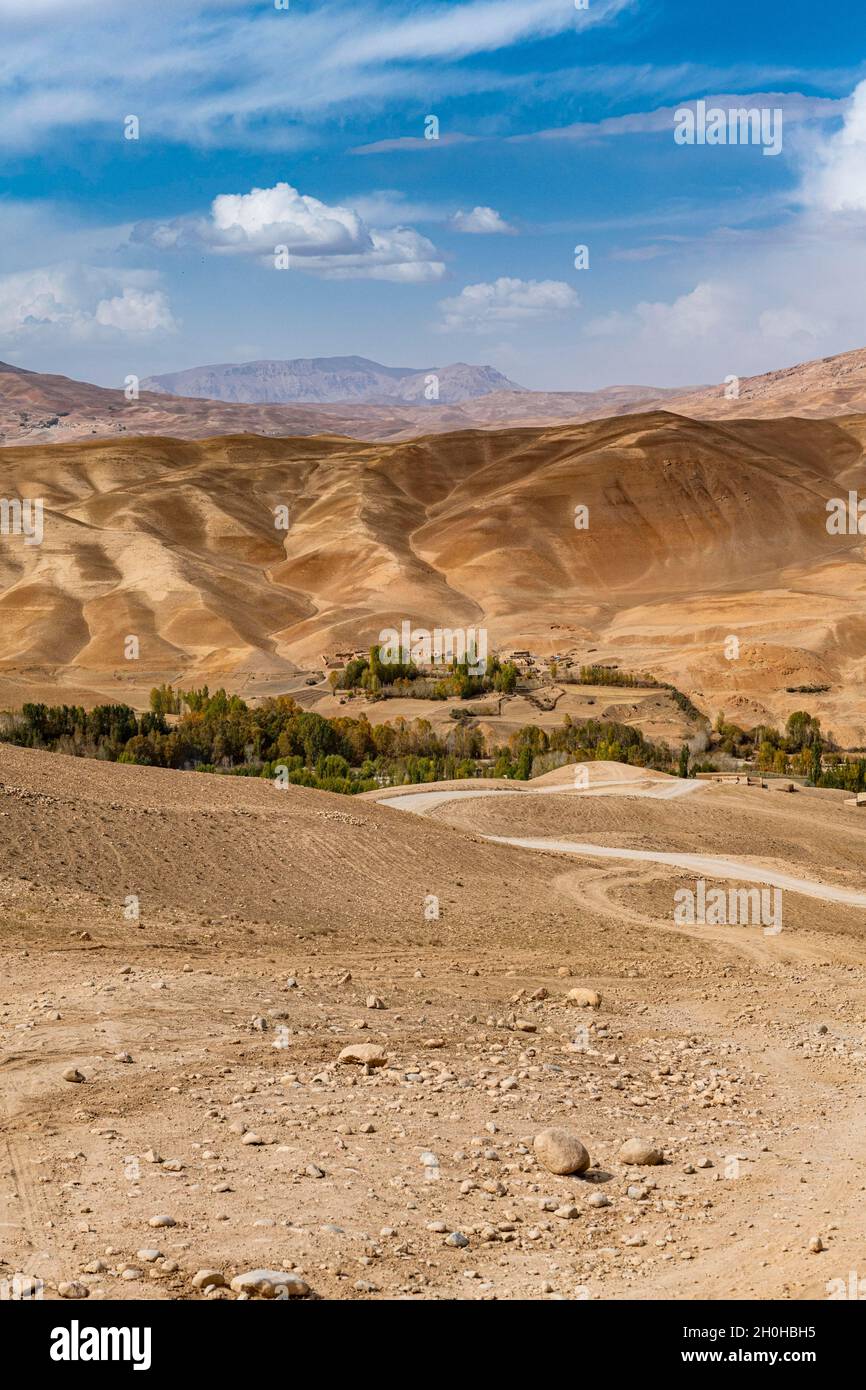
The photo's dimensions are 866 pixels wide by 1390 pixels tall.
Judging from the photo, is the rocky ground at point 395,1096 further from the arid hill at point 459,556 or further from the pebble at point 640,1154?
the arid hill at point 459,556

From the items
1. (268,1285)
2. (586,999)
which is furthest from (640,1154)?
(586,999)

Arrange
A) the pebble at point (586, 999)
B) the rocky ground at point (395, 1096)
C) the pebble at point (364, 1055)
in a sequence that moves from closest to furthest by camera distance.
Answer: the rocky ground at point (395, 1096) < the pebble at point (364, 1055) < the pebble at point (586, 999)

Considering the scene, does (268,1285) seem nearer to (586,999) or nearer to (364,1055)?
(364,1055)

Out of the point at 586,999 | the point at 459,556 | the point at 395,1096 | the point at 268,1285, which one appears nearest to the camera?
the point at 268,1285

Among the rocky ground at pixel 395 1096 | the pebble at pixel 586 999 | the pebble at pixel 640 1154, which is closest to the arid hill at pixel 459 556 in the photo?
the rocky ground at pixel 395 1096

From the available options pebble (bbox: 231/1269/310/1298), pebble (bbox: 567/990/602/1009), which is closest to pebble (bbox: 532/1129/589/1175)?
pebble (bbox: 231/1269/310/1298)

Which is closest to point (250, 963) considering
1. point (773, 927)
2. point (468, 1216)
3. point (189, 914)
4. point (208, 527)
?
point (189, 914)

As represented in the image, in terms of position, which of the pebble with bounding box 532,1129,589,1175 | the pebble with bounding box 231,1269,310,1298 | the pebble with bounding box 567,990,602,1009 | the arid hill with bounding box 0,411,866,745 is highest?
the arid hill with bounding box 0,411,866,745

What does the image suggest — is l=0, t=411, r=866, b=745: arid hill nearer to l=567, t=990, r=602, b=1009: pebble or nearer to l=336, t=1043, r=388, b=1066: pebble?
l=567, t=990, r=602, b=1009: pebble

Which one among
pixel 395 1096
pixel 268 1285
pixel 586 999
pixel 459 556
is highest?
pixel 459 556
